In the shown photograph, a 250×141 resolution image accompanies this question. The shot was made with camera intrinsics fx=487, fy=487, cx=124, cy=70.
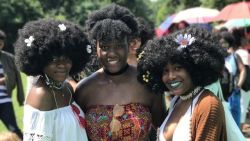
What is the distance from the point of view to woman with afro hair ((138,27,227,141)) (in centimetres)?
293

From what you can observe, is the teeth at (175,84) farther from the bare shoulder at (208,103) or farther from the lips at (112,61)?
the lips at (112,61)

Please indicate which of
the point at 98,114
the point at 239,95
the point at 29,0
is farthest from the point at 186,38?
the point at 29,0

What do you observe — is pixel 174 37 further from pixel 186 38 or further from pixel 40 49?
pixel 40 49

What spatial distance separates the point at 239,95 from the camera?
25.8 feet

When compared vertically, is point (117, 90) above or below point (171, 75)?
below

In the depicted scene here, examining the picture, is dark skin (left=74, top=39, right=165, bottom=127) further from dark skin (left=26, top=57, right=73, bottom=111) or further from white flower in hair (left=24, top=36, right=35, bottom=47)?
white flower in hair (left=24, top=36, right=35, bottom=47)

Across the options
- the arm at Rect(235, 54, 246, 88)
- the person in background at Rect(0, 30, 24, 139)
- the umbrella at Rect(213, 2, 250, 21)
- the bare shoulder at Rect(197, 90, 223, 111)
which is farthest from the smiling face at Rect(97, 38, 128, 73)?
the umbrella at Rect(213, 2, 250, 21)

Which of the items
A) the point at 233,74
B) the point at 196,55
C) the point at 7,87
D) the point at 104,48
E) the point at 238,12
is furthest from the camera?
the point at 238,12

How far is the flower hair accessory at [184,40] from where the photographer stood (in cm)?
310

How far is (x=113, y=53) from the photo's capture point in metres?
3.38

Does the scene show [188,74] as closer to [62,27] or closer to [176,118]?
[176,118]

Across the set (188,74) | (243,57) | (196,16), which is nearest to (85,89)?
(188,74)

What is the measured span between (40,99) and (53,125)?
19 centimetres

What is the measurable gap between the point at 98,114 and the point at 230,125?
3.13 ft
